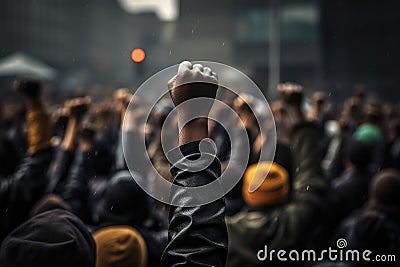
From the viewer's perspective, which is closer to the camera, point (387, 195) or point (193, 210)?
point (193, 210)

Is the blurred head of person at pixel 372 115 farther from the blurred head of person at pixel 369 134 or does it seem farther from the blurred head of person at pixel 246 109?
the blurred head of person at pixel 246 109

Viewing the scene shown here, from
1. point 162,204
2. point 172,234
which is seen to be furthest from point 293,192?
point 172,234

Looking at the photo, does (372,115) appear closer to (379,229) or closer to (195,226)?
(379,229)

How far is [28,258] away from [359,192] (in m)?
2.42

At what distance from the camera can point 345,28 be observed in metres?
19.1

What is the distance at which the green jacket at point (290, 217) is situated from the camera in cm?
248

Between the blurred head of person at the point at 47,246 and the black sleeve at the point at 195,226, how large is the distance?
29cm

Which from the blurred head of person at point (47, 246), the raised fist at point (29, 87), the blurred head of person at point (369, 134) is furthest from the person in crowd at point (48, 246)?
the blurred head of person at point (369, 134)

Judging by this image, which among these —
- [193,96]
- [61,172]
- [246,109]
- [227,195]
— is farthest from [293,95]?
[193,96]

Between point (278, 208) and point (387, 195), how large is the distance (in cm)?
49

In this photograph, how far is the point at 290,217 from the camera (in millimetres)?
2588

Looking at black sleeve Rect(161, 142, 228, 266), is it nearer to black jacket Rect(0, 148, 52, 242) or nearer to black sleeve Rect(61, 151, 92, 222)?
black jacket Rect(0, 148, 52, 242)
